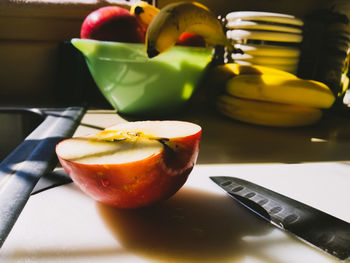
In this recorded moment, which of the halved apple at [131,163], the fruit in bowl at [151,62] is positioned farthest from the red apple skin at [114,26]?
the halved apple at [131,163]

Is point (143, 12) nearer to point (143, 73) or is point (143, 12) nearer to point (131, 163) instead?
point (143, 73)

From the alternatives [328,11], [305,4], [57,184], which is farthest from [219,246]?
[305,4]

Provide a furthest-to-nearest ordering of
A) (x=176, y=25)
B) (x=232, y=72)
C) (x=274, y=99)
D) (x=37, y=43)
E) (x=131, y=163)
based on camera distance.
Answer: (x=37, y=43), (x=232, y=72), (x=274, y=99), (x=176, y=25), (x=131, y=163)

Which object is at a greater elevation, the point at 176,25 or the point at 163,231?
the point at 176,25

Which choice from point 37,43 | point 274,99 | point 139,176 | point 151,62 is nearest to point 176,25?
point 151,62

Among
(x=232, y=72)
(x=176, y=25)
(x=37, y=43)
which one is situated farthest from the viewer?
(x=37, y=43)

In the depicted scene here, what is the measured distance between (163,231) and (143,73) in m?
0.43

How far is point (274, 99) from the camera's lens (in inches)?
27.0

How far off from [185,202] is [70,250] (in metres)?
0.13

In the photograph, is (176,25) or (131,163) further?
(176,25)

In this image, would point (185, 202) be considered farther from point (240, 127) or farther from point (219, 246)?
point (240, 127)

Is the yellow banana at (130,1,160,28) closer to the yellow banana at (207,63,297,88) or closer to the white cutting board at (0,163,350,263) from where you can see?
the yellow banana at (207,63,297,88)

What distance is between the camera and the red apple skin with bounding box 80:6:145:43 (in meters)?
0.64

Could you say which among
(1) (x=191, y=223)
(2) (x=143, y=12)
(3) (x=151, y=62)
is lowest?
(1) (x=191, y=223)
